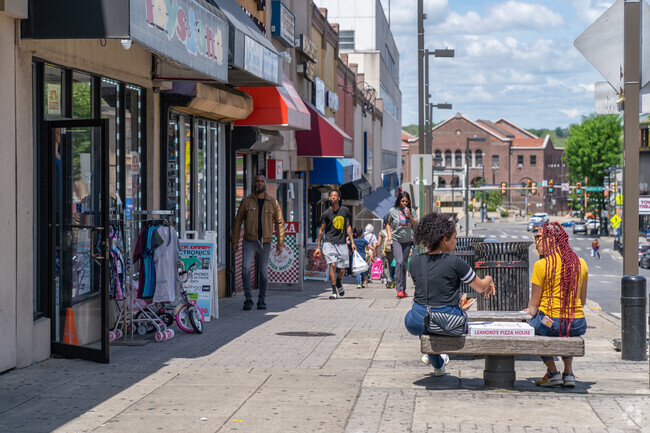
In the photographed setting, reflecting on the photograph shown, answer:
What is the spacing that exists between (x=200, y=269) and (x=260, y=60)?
311 centimetres

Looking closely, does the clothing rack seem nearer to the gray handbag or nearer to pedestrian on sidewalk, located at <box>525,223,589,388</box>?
the gray handbag

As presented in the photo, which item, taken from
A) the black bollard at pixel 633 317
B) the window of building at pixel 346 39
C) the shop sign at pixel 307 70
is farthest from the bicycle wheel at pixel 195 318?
the window of building at pixel 346 39

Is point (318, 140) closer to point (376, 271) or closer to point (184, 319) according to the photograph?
point (376, 271)

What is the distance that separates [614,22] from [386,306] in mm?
6500

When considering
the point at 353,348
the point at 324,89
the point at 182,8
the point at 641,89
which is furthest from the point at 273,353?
the point at 324,89

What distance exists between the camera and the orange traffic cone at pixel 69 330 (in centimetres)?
907

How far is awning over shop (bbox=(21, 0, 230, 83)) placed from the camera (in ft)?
25.7

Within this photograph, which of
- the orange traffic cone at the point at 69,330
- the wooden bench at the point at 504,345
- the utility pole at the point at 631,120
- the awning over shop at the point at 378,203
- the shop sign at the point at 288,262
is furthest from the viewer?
the awning over shop at the point at 378,203

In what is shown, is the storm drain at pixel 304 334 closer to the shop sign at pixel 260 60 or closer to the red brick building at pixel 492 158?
the shop sign at pixel 260 60

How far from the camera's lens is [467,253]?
10945 mm

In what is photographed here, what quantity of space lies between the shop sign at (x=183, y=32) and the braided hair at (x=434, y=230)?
112 inches

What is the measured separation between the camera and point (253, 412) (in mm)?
6871

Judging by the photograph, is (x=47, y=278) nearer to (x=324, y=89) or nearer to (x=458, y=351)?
(x=458, y=351)

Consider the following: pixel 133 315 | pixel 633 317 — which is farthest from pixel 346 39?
pixel 633 317
